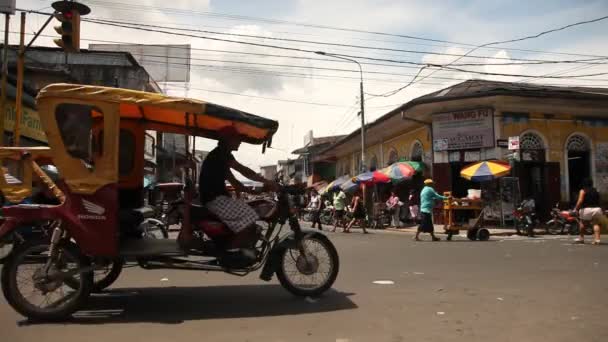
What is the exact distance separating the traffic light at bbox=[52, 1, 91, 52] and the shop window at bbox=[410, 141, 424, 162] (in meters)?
16.6

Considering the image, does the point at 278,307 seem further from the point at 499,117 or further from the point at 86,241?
the point at 499,117

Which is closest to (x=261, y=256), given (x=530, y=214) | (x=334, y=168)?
(x=530, y=214)

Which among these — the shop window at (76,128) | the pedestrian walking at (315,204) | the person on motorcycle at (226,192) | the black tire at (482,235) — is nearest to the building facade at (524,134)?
the pedestrian walking at (315,204)

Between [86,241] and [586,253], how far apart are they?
32.3 feet

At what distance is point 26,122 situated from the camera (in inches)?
749

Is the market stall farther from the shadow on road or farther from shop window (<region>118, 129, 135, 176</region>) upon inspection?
shop window (<region>118, 129, 135, 176</region>)

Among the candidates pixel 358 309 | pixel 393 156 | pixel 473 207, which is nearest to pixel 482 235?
pixel 473 207

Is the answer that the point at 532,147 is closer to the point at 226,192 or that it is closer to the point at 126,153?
the point at 226,192

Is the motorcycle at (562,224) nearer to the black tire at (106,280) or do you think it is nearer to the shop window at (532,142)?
the shop window at (532,142)

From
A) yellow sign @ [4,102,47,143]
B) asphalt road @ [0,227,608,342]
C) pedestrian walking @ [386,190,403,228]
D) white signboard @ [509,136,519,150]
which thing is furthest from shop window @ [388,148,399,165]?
asphalt road @ [0,227,608,342]

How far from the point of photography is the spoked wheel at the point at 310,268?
592cm

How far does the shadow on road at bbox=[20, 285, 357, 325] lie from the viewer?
5.04 metres

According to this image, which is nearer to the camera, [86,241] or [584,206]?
[86,241]

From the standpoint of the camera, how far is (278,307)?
5496 millimetres
